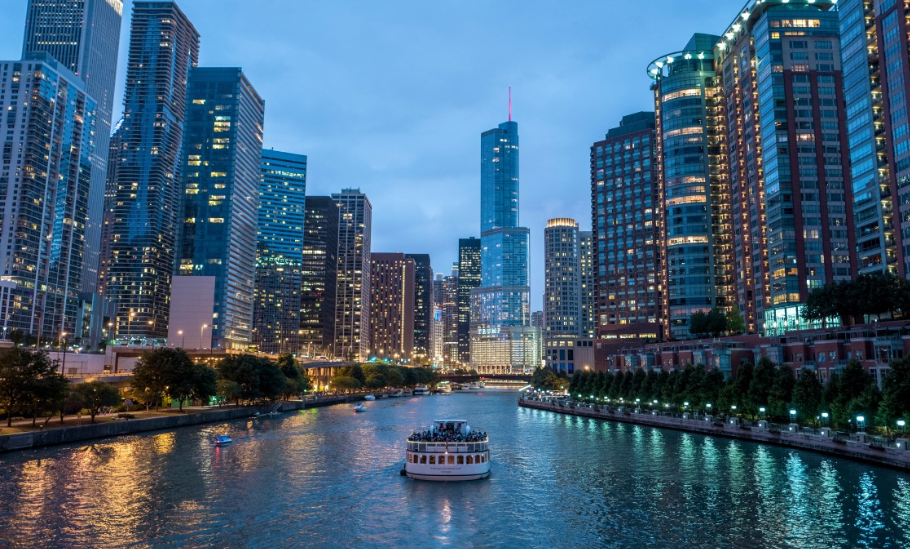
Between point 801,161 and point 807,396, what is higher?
point 801,161

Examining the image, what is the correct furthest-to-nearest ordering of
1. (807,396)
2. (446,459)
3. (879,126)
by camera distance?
(879,126), (807,396), (446,459)

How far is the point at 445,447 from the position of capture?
75062mm

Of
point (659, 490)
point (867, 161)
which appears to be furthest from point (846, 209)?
point (659, 490)

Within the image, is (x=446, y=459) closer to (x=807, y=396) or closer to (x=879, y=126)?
(x=807, y=396)

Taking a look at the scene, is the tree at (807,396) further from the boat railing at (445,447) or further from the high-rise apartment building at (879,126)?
the boat railing at (445,447)

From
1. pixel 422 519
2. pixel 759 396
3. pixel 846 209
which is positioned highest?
pixel 846 209

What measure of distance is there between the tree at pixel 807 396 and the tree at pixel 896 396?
597 inches

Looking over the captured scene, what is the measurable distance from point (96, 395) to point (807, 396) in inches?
4502

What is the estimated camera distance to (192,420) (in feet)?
430

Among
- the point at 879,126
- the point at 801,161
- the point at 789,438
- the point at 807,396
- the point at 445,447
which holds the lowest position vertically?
the point at 789,438

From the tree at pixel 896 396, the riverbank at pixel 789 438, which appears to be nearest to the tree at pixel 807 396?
the riverbank at pixel 789 438

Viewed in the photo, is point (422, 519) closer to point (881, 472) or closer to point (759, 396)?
point (881, 472)

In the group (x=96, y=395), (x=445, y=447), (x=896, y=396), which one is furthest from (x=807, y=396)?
(x=96, y=395)

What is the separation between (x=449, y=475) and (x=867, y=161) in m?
130
